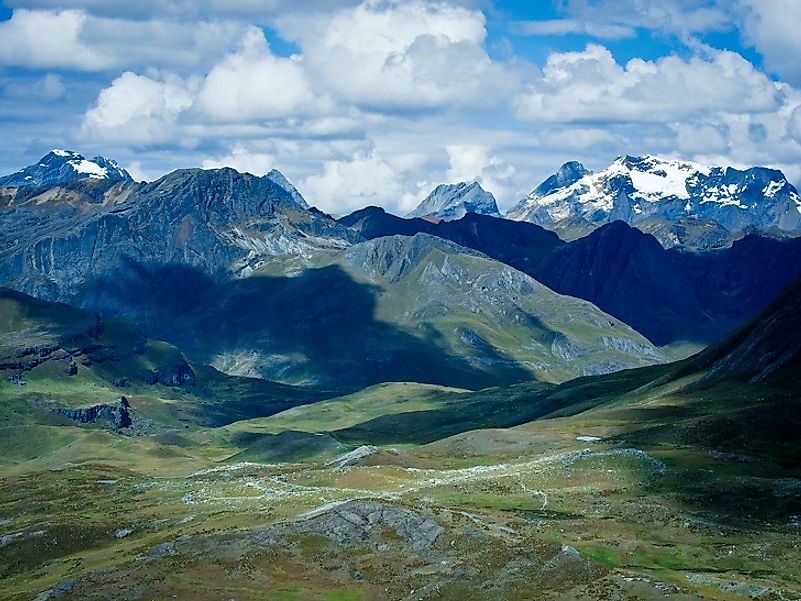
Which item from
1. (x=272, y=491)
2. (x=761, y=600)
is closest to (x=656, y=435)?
(x=272, y=491)

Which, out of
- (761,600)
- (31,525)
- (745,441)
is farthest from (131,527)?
(745,441)

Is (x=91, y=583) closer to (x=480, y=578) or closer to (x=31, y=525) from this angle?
(x=480, y=578)

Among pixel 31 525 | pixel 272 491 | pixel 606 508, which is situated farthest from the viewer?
pixel 272 491

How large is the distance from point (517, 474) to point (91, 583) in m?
85.1

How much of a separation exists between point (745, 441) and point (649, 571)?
8562 cm

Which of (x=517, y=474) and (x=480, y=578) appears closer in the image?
(x=480, y=578)

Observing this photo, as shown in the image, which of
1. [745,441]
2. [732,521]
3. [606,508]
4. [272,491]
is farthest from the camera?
[745,441]

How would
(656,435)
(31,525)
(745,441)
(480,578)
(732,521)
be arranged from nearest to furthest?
(480,578) < (732,521) < (31,525) < (745,441) < (656,435)

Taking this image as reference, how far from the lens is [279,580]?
105m

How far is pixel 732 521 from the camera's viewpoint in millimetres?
128625

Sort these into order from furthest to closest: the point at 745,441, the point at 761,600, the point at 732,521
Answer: the point at 745,441
the point at 732,521
the point at 761,600

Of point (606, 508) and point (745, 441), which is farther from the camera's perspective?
point (745, 441)

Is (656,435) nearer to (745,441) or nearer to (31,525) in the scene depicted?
(745,441)

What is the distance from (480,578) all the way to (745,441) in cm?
9569
